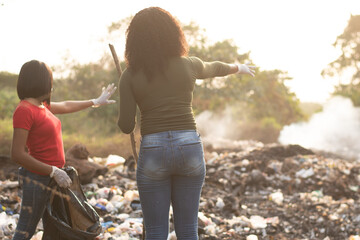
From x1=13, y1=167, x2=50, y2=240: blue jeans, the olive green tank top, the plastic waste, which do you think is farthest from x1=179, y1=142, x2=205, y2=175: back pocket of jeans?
the plastic waste

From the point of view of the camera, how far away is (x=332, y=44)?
25859mm

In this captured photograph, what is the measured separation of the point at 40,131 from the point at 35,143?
0.28 feet

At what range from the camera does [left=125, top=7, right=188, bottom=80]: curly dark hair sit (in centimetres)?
214

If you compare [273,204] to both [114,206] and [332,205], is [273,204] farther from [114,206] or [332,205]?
[114,206]

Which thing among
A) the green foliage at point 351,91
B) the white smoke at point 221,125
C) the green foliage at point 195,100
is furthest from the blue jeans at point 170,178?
the green foliage at point 351,91

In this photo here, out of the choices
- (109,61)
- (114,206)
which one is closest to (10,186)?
(114,206)

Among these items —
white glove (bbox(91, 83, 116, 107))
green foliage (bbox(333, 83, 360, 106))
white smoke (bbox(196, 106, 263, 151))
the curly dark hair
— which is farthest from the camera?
green foliage (bbox(333, 83, 360, 106))

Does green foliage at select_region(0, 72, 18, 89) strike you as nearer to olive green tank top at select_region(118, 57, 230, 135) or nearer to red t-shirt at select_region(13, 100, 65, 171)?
red t-shirt at select_region(13, 100, 65, 171)

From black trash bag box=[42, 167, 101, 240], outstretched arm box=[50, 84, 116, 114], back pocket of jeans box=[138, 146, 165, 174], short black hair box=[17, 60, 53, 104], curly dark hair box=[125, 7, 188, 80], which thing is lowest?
black trash bag box=[42, 167, 101, 240]

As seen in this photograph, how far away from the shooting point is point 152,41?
216 centimetres

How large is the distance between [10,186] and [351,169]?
287 inches

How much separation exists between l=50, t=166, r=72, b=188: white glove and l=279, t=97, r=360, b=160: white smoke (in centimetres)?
1907

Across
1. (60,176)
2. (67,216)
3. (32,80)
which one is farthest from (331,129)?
(32,80)

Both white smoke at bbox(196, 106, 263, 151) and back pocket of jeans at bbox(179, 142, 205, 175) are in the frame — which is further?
white smoke at bbox(196, 106, 263, 151)
